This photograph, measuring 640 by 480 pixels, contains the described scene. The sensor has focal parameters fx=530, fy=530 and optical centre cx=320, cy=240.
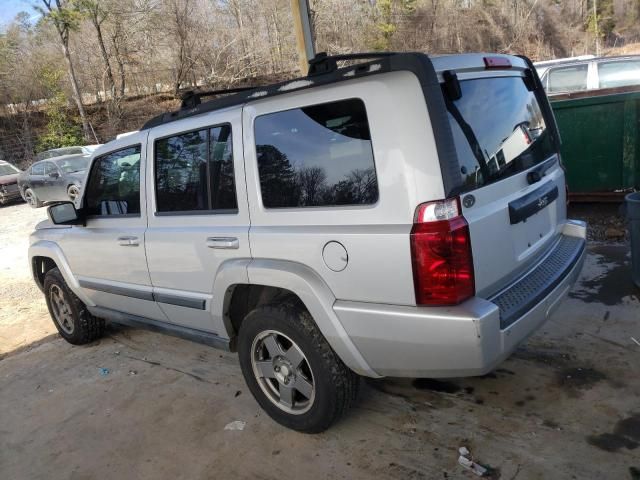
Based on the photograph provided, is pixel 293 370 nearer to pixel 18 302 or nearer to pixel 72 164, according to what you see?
pixel 18 302

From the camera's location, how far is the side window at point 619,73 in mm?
9766

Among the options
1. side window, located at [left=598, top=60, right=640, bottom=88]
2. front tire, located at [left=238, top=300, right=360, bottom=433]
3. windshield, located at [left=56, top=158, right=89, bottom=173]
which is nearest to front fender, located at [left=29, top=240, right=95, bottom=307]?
front tire, located at [left=238, top=300, right=360, bottom=433]

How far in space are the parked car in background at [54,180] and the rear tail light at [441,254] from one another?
45.3 ft

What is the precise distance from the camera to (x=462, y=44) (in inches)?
1545

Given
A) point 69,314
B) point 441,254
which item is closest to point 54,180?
point 69,314

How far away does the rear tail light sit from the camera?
90.3 inches

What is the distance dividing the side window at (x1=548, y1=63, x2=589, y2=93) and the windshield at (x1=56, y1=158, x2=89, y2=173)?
12.3 metres

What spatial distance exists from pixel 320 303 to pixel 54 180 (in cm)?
1437

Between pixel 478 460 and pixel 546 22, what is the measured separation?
156ft

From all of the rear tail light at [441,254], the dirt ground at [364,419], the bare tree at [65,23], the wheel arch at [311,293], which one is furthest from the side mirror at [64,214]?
the bare tree at [65,23]

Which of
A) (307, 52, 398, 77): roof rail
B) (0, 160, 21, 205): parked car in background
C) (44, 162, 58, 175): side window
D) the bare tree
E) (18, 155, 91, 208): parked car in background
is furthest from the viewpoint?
the bare tree

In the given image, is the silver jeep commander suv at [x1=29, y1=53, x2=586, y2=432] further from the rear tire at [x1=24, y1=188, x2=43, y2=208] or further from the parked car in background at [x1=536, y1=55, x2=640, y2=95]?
the rear tire at [x1=24, y1=188, x2=43, y2=208]

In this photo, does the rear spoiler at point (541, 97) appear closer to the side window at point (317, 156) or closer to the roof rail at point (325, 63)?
the roof rail at point (325, 63)

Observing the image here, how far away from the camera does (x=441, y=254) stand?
7.59 feet
